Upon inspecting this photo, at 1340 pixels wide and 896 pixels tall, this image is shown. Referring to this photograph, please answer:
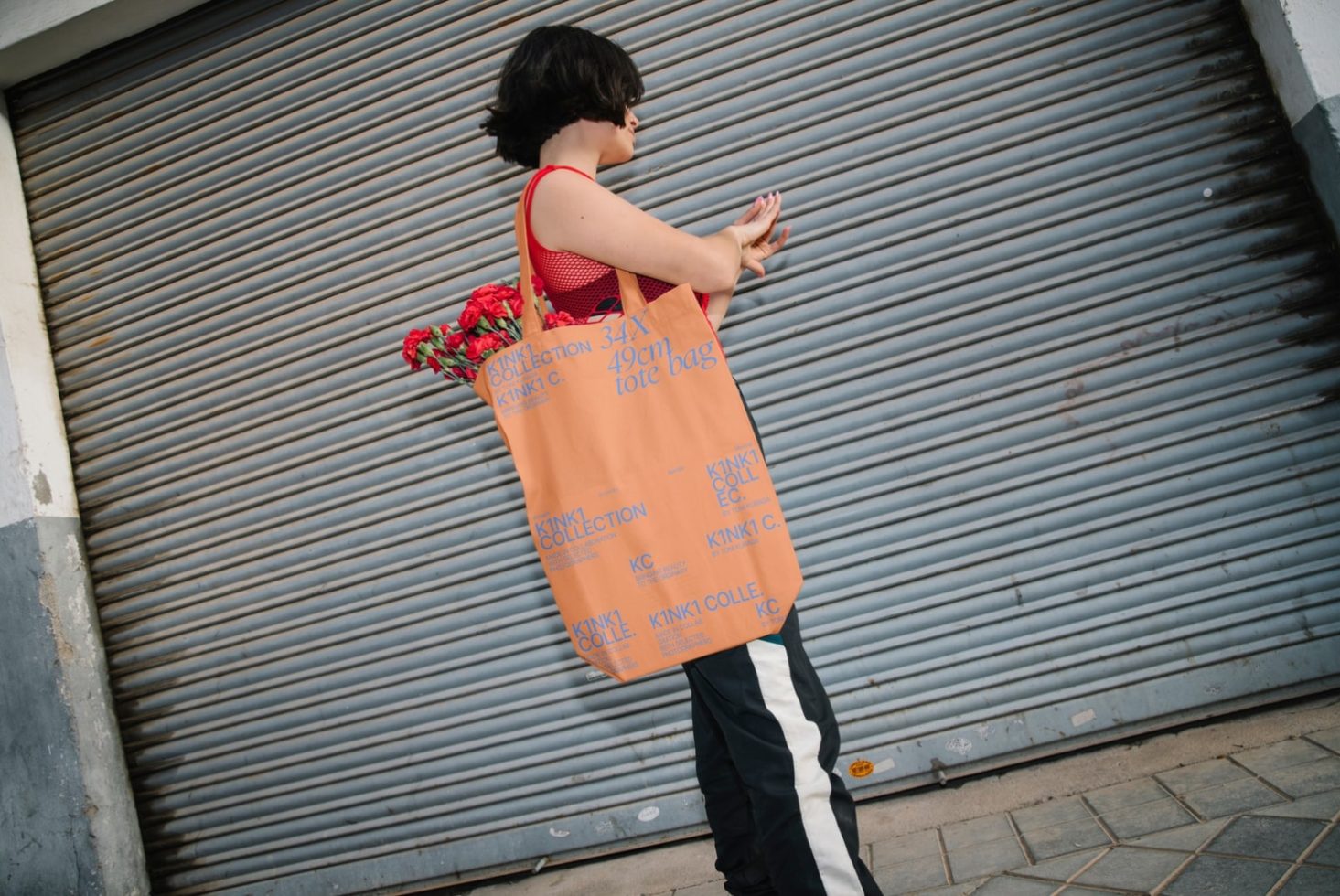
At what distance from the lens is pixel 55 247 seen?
12.1 feet

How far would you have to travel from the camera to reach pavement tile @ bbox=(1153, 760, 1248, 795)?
7.48ft

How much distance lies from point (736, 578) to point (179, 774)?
10.3 feet

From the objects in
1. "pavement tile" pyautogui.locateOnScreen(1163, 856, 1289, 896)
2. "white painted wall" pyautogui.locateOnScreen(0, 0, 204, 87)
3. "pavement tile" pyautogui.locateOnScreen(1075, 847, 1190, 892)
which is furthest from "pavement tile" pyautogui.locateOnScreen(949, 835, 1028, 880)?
"white painted wall" pyautogui.locateOnScreen(0, 0, 204, 87)

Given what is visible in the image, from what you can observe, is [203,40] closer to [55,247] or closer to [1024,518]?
[55,247]

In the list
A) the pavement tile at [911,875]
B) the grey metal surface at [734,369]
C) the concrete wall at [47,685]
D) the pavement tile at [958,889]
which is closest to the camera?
the pavement tile at [958,889]

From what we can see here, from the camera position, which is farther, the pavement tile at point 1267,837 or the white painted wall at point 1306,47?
the white painted wall at point 1306,47

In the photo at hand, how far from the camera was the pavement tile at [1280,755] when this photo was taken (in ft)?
7.40

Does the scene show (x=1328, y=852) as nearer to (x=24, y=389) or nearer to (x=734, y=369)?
(x=734, y=369)

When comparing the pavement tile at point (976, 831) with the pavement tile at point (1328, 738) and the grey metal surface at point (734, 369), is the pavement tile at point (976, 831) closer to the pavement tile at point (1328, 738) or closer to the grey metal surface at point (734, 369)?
the grey metal surface at point (734, 369)

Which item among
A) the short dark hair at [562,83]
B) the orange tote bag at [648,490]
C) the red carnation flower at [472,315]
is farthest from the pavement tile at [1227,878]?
the short dark hair at [562,83]

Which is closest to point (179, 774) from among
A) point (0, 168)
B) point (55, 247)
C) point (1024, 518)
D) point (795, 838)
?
point (55, 247)

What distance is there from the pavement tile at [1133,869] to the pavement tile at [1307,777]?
1.44 ft

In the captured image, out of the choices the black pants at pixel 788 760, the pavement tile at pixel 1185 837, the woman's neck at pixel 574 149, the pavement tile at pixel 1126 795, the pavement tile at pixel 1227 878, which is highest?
the woman's neck at pixel 574 149

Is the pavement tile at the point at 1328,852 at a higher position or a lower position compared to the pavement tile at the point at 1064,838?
higher
